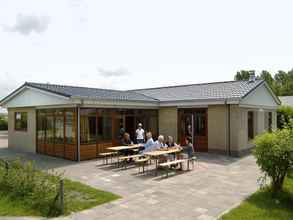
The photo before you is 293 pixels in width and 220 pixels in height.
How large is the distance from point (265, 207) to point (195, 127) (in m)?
A: 9.29

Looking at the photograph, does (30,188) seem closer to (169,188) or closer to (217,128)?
(169,188)

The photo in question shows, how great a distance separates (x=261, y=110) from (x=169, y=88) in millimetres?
6864

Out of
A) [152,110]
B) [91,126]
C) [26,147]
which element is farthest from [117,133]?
[26,147]

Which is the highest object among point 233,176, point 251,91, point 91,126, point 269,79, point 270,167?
point 269,79

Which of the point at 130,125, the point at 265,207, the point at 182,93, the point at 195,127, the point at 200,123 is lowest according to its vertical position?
the point at 265,207

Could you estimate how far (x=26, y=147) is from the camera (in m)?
16.0

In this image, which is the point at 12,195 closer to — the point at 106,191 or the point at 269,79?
the point at 106,191

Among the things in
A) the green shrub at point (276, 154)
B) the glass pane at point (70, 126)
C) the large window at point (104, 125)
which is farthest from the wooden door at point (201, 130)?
the green shrub at point (276, 154)

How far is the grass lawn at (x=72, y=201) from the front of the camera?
5.81m

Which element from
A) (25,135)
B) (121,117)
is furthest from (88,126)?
(25,135)

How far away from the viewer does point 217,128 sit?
14164 mm

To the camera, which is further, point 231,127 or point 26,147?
point 26,147

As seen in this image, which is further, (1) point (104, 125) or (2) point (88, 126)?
(1) point (104, 125)

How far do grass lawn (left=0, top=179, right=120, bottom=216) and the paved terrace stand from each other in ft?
1.03
